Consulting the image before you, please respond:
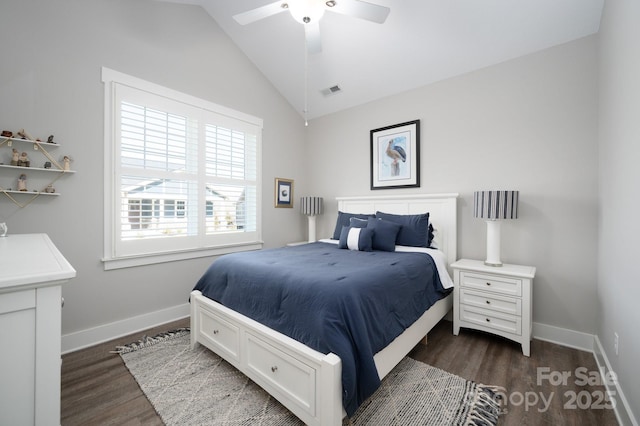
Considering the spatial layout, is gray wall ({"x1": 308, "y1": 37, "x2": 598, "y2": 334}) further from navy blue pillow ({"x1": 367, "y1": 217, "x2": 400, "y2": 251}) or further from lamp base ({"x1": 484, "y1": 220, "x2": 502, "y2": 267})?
navy blue pillow ({"x1": 367, "y1": 217, "x2": 400, "y2": 251})

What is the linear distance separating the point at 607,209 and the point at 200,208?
12.0 ft

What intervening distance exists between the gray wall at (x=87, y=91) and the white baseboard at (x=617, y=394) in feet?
11.6

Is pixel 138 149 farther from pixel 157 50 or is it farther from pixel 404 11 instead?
pixel 404 11

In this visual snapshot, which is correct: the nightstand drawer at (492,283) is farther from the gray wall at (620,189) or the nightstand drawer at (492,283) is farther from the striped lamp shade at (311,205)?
the striped lamp shade at (311,205)

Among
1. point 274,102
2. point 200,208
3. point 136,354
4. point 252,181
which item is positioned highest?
point 274,102

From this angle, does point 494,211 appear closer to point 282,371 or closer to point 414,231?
point 414,231

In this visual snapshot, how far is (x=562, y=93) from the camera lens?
7.98 feet

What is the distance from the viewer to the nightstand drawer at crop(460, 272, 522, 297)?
228 centimetres

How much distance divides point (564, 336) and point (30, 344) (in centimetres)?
351

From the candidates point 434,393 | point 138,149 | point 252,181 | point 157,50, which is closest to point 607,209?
point 434,393

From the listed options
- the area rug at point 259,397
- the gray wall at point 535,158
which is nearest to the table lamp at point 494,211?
the gray wall at point 535,158

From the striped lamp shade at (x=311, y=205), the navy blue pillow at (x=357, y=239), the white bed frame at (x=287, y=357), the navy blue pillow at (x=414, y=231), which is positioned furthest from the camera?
the striped lamp shade at (x=311, y=205)

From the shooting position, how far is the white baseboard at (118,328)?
2.32 meters

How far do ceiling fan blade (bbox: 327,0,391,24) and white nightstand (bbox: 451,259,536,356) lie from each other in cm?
223
